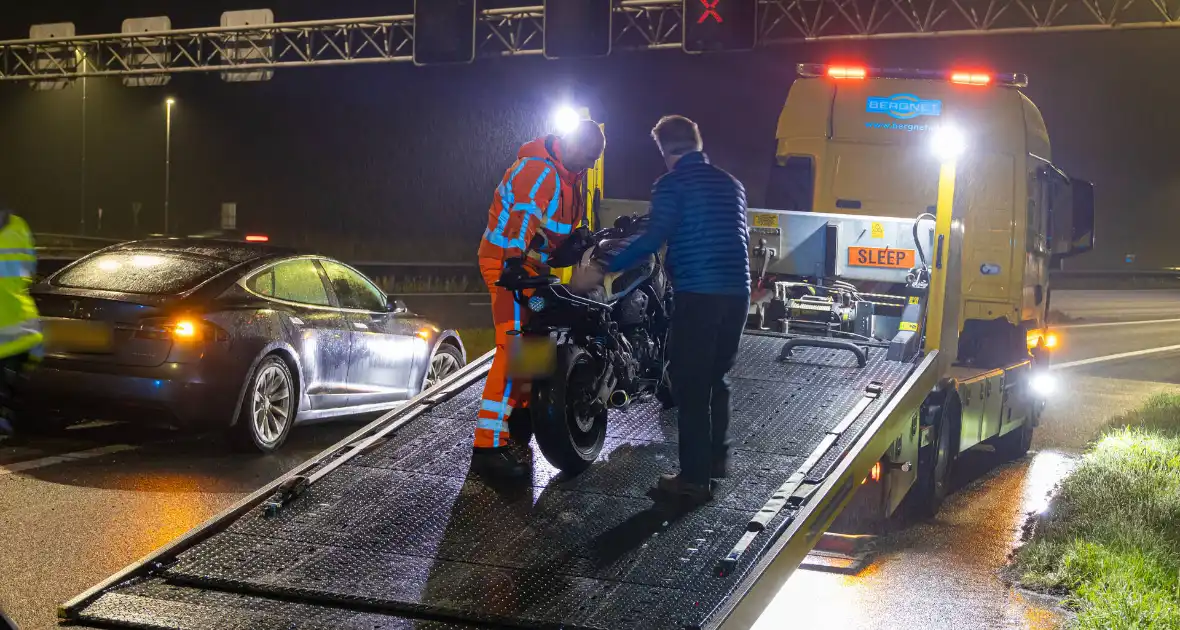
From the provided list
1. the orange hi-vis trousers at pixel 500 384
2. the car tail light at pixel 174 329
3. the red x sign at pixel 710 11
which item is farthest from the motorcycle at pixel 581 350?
the red x sign at pixel 710 11

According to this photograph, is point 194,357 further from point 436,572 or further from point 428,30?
point 428,30

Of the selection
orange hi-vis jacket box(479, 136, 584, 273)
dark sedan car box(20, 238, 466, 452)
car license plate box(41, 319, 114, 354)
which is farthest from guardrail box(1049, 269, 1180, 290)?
orange hi-vis jacket box(479, 136, 584, 273)

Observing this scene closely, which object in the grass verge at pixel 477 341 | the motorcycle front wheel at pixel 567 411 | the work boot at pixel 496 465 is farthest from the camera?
the grass verge at pixel 477 341

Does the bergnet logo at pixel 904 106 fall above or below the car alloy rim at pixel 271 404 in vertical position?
above

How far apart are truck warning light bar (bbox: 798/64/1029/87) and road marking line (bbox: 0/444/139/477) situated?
6865mm

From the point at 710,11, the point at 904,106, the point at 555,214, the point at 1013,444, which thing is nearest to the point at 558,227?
the point at 555,214

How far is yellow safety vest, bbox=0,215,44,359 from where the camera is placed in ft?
23.3

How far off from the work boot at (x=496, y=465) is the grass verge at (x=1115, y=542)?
8.77ft

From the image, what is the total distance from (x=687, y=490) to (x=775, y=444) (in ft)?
3.35

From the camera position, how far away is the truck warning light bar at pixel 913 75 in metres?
11.4

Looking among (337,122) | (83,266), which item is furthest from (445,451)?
(337,122)

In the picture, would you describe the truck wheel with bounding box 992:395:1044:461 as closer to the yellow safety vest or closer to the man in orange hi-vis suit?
the man in orange hi-vis suit

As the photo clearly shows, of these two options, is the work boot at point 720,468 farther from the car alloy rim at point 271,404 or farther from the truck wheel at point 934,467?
the car alloy rim at point 271,404

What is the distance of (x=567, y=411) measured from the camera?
21.2ft
